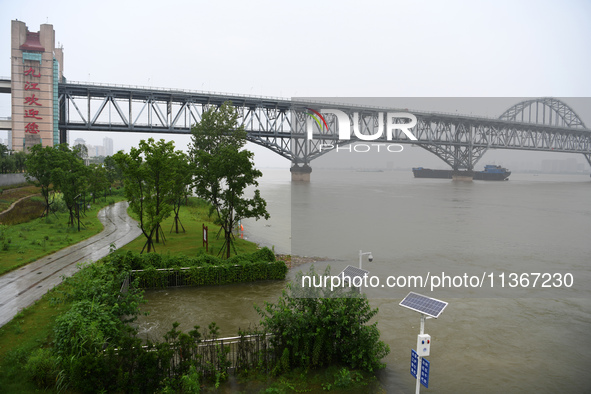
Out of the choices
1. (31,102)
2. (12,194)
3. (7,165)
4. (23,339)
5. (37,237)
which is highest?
(31,102)

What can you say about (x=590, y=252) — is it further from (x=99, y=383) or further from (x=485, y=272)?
(x=99, y=383)

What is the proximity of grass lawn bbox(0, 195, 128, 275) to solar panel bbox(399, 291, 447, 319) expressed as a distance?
55.9ft

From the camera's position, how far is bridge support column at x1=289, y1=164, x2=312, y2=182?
100m

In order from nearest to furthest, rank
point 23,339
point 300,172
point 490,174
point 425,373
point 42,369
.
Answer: point 425,373 → point 42,369 → point 23,339 → point 300,172 → point 490,174

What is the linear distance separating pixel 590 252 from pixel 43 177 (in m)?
40.6

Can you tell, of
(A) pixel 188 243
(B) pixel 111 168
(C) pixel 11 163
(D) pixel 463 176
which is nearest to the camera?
(A) pixel 188 243

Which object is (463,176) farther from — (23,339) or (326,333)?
(23,339)

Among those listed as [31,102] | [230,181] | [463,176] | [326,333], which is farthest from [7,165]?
[463,176]

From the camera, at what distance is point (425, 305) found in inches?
345

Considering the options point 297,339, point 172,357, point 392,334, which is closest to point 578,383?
point 392,334

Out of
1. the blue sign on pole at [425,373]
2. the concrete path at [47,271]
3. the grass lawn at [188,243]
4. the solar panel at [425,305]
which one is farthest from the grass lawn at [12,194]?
the blue sign on pole at [425,373]

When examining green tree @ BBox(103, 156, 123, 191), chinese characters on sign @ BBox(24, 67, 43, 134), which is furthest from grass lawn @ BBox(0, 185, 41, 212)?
chinese characters on sign @ BBox(24, 67, 43, 134)

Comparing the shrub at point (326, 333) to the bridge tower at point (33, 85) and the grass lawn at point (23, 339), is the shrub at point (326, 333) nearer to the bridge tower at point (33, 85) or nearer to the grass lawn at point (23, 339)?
the grass lawn at point (23, 339)

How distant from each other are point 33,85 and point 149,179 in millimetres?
53518
